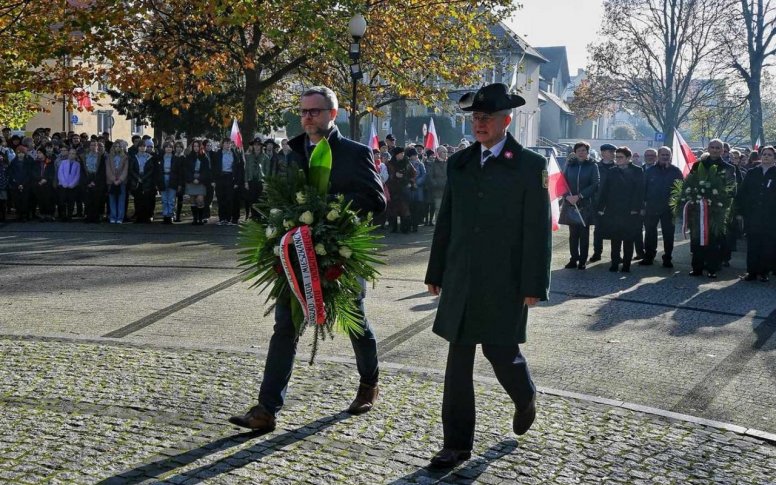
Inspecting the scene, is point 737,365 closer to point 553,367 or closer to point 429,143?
point 553,367

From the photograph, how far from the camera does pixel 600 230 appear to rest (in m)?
15.4

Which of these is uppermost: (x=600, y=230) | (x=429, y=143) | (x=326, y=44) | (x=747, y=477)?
(x=326, y=44)

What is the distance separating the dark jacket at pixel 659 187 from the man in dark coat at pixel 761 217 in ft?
5.01

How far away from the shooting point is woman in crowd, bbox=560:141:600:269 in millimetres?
14969

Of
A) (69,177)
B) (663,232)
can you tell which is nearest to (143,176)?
(69,177)

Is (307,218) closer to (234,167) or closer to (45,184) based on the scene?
(234,167)

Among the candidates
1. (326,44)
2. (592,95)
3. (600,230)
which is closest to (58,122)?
(592,95)

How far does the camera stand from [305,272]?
18.1 feet

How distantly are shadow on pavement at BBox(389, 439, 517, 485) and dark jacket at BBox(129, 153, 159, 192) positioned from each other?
17.1 meters

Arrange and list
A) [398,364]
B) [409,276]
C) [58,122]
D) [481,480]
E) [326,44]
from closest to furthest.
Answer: [481,480], [398,364], [409,276], [326,44], [58,122]

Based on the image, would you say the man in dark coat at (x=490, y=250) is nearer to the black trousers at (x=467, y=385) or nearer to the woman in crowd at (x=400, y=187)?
the black trousers at (x=467, y=385)

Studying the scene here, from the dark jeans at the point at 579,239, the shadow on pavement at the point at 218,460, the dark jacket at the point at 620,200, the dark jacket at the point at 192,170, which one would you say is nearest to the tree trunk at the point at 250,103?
the dark jacket at the point at 192,170

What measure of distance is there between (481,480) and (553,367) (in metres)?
2.91

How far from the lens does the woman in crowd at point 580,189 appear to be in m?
15.0
